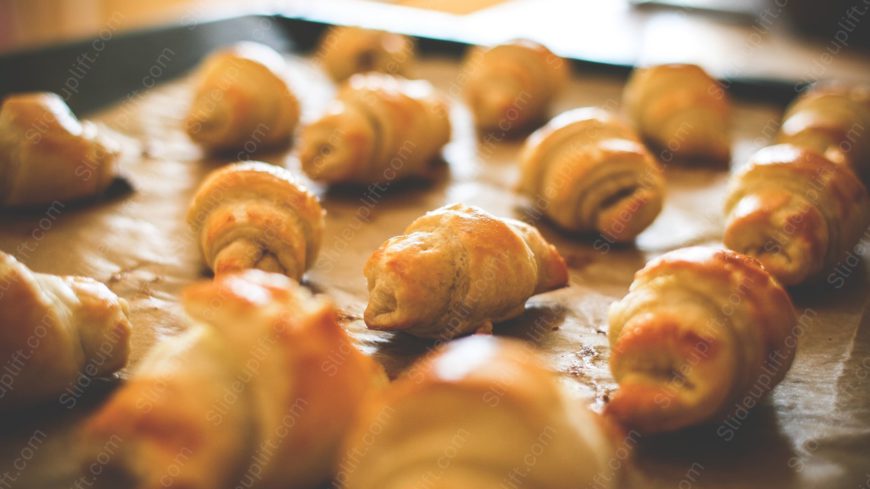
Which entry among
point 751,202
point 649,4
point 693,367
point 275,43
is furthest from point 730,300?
point 649,4

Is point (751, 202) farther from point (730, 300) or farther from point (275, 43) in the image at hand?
point (275, 43)

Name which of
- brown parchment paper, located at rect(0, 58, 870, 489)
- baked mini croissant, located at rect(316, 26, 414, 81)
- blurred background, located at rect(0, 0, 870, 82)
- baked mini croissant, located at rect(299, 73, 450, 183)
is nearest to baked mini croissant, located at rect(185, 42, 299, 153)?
brown parchment paper, located at rect(0, 58, 870, 489)

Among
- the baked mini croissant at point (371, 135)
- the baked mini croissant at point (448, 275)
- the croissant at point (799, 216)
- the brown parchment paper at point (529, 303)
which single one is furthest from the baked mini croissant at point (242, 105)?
the croissant at point (799, 216)

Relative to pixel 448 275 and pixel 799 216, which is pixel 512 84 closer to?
pixel 799 216

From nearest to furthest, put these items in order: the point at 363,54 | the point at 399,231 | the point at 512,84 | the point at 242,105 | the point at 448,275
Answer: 1. the point at 448,275
2. the point at 399,231
3. the point at 242,105
4. the point at 512,84
5. the point at 363,54

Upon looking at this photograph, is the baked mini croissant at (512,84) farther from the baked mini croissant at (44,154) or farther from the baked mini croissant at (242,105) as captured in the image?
the baked mini croissant at (44,154)

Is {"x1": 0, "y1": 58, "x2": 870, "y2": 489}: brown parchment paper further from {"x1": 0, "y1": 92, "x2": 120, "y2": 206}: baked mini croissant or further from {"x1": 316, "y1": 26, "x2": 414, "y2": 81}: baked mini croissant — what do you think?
{"x1": 316, "y1": 26, "x2": 414, "y2": 81}: baked mini croissant

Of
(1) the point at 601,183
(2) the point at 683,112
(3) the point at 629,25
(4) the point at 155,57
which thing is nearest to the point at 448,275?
(1) the point at 601,183
